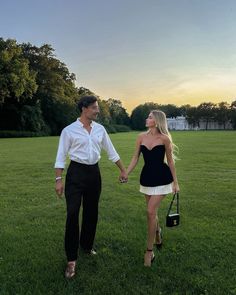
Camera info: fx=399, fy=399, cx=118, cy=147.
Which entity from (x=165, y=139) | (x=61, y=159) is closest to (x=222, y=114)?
(x=165, y=139)

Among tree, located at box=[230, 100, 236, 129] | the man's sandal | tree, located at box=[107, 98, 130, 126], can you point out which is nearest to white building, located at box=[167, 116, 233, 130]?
tree, located at box=[230, 100, 236, 129]

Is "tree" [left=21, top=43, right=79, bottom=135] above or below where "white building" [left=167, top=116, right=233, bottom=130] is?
above

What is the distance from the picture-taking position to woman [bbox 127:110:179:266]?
5.66m

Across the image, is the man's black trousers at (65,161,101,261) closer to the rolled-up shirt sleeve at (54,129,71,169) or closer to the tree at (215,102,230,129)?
the rolled-up shirt sleeve at (54,129,71,169)

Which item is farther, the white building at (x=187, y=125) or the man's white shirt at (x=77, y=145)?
the white building at (x=187, y=125)

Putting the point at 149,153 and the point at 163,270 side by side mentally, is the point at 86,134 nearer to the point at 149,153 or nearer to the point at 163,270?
the point at 149,153

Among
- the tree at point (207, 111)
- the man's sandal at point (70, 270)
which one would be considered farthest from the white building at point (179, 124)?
the man's sandal at point (70, 270)

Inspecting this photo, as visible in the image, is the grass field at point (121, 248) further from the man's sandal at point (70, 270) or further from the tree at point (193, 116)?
the tree at point (193, 116)

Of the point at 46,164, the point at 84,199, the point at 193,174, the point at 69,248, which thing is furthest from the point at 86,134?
the point at 46,164

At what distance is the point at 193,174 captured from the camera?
51.9ft

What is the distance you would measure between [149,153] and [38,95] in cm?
7522

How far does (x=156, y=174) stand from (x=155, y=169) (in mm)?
73

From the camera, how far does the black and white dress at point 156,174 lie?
5695mm

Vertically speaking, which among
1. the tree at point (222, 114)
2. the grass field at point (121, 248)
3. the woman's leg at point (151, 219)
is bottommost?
the grass field at point (121, 248)
